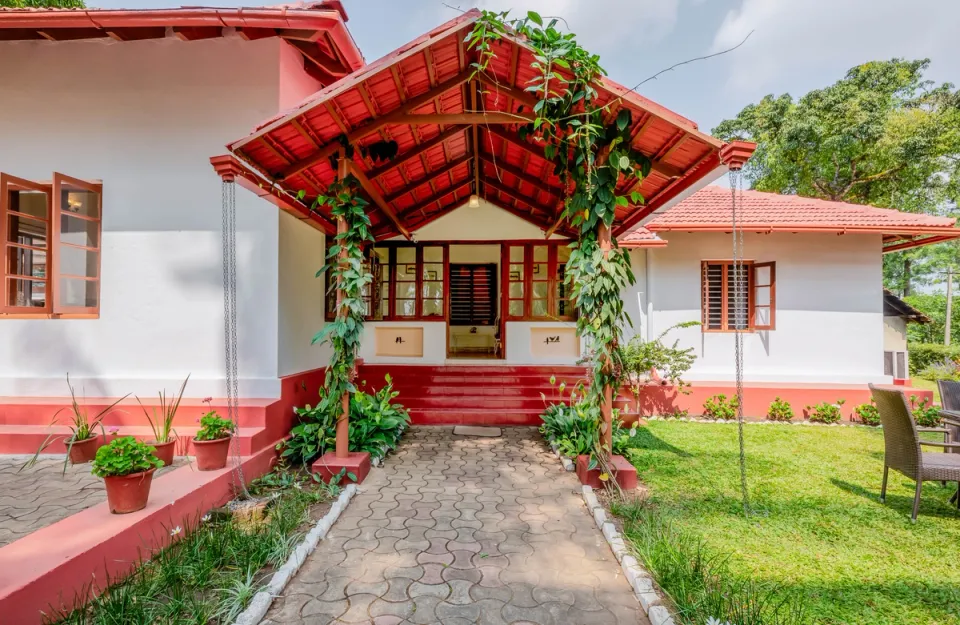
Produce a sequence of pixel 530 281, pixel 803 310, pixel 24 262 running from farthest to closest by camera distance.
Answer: pixel 530 281
pixel 803 310
pixel 24 262

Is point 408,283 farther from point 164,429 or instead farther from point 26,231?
point 26,231

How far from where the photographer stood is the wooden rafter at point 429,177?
641cm

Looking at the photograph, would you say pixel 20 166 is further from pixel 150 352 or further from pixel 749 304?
pixel 749 304

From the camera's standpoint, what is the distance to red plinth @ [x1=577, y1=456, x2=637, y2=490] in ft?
12.8

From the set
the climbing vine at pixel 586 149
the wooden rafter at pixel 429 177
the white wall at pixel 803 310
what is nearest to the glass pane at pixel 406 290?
the wooden rafter at pixel 429 177

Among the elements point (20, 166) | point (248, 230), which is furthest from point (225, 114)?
point (20, 166)

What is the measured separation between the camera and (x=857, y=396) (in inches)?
289

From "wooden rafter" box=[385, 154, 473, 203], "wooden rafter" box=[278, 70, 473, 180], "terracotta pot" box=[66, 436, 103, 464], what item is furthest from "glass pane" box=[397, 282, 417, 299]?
"terracotta pot" box=[66, 436, 103, 464]

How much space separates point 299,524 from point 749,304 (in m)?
8.14

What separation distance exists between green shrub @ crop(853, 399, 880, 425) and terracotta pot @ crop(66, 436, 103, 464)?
10691 millimetres

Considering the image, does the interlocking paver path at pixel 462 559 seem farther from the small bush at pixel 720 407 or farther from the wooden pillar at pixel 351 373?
the small bush at pixel 720 407

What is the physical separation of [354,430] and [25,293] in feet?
16.2

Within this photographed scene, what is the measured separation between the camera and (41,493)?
136 inches

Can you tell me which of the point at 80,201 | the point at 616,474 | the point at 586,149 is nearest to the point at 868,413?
the point at 616,474
